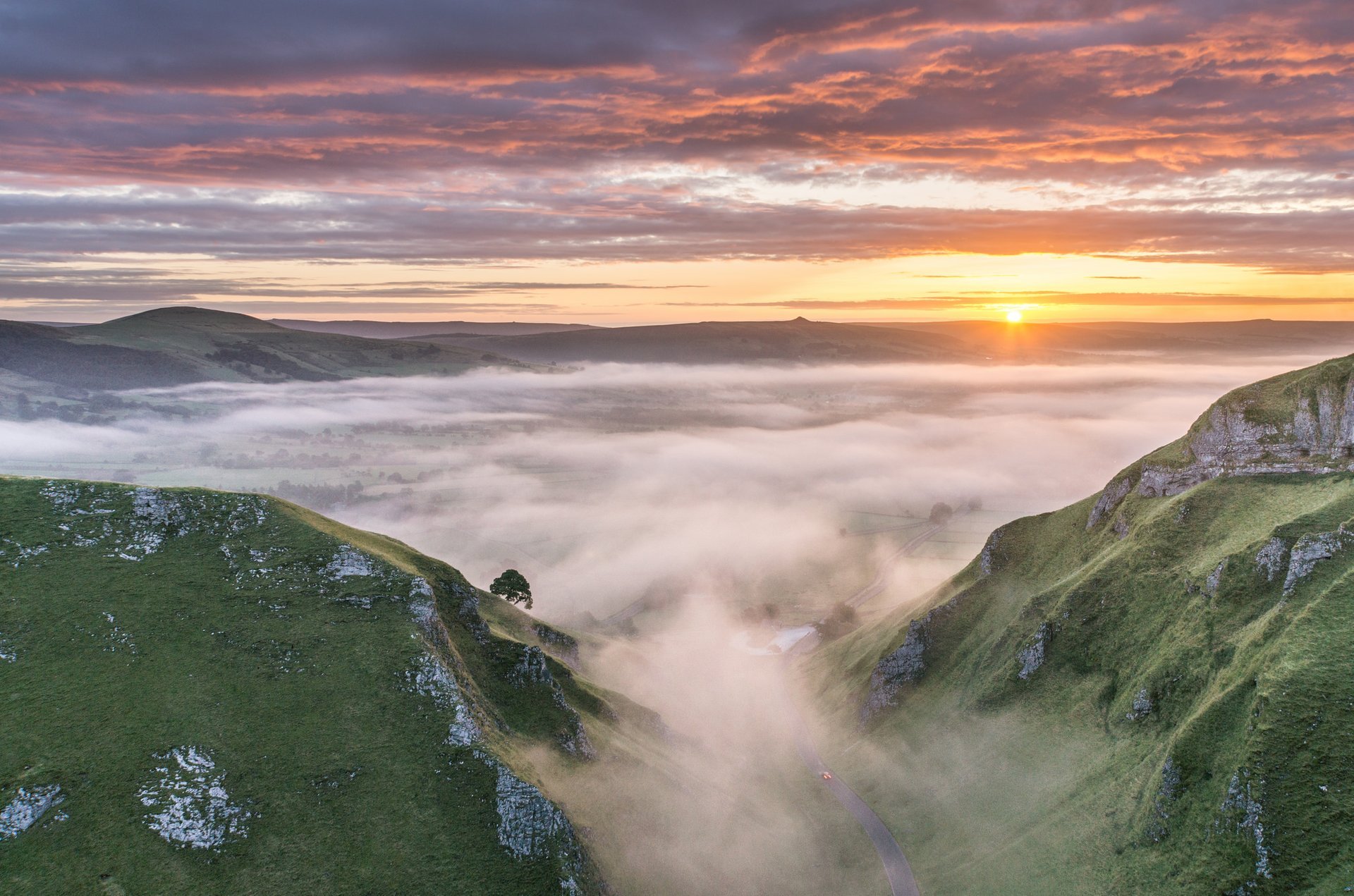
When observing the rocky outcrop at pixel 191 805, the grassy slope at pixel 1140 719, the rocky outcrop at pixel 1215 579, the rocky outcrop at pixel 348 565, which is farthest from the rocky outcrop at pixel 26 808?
the rocky outcrop at pixel 1215 579

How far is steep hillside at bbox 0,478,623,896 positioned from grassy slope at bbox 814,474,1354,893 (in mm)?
50149

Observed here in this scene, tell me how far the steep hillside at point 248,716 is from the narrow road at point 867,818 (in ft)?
132

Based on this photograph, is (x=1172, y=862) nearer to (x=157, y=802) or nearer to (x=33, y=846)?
(x=157, y=802)

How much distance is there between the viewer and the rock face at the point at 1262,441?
96.1m

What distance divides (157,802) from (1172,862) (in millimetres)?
87978

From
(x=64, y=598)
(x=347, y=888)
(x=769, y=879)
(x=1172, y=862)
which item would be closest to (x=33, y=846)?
(x=347, y=888)

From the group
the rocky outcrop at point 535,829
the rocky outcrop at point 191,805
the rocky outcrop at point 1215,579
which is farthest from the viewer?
the rocky outcrop at point 1215,579

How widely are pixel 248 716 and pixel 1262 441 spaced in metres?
127

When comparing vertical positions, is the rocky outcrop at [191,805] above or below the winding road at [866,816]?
above

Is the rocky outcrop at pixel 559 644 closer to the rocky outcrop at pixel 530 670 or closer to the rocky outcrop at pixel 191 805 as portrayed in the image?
the rocky outcrop at pixel 530 670

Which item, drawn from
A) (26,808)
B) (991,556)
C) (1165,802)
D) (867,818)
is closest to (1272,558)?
(1165,802)

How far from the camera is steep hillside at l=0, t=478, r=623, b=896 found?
6084 centimetres

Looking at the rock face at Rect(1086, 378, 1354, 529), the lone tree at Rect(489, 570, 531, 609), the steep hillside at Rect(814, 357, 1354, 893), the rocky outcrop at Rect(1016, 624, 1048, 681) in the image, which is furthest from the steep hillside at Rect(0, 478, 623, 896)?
the rock face at Rect(1086, 378, 1354, 529)

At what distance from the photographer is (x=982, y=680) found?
381 feet
